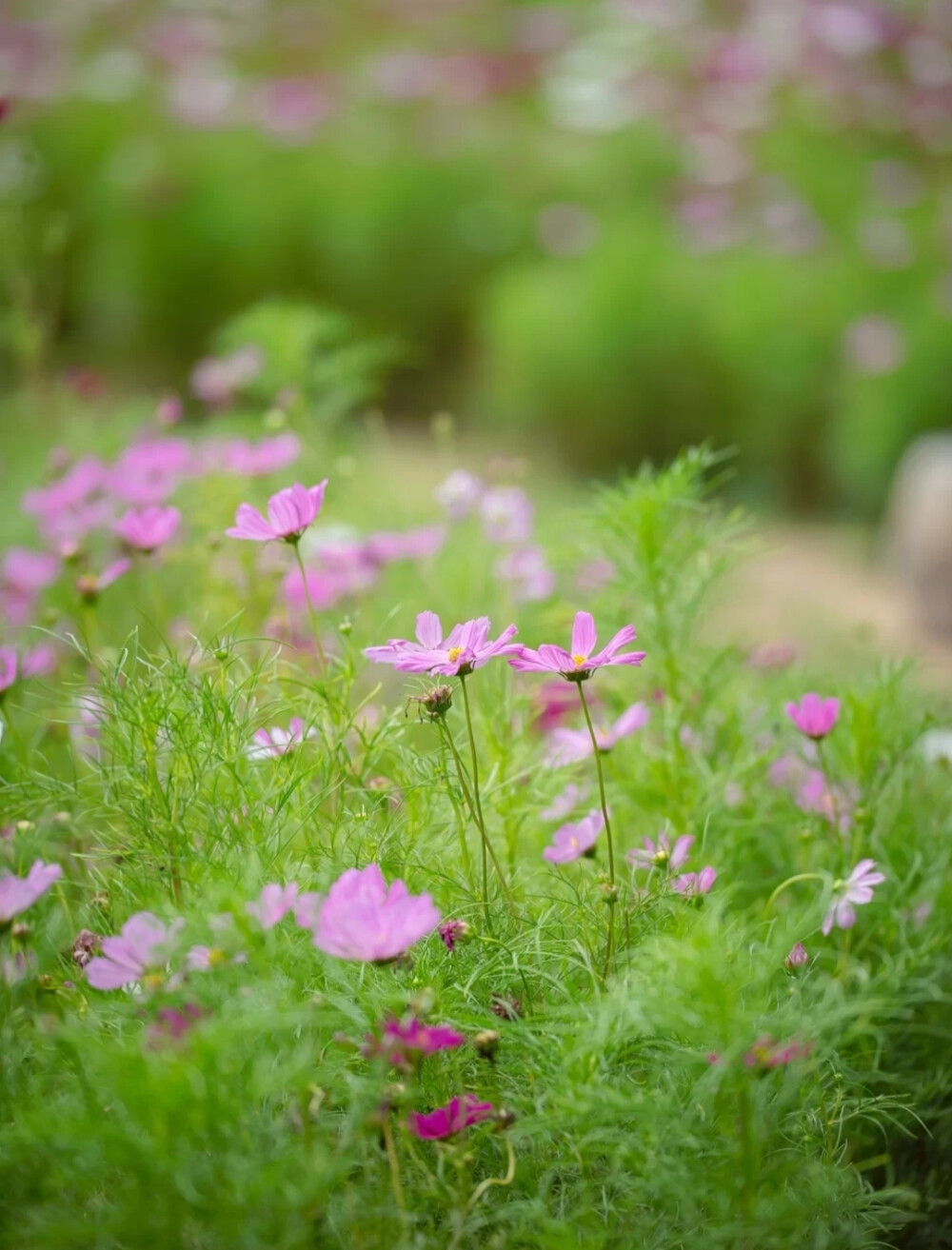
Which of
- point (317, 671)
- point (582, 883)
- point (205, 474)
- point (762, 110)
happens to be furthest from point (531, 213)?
point (582, 883)

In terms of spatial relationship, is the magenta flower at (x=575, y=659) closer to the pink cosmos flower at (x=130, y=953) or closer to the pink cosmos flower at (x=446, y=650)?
the pink cosmos flower at (x=446, y=650)

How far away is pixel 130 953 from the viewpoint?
1.75 ft

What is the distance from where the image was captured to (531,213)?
3.17 meters

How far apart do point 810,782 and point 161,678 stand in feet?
1.50

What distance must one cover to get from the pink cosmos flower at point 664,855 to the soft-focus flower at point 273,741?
19cm

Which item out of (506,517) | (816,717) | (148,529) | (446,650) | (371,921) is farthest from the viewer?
(506,517)

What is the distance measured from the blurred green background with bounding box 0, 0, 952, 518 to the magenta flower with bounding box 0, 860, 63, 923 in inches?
36.7

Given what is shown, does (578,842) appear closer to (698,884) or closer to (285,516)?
(698,884)

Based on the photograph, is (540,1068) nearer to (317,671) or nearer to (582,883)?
(582,883)

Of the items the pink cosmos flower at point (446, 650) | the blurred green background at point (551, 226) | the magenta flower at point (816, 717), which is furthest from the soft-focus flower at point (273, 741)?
the blurred green background at point (551, 226)

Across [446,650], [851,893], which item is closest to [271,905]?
[446,650]

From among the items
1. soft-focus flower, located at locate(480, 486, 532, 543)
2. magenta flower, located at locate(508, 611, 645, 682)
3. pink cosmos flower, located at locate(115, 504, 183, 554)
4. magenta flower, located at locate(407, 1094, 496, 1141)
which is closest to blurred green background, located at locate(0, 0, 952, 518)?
soft-focus flower, located at locate(480, 486, 532, 543)

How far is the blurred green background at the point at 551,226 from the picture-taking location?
2428 millimetres

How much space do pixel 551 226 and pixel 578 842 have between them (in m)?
2.59
